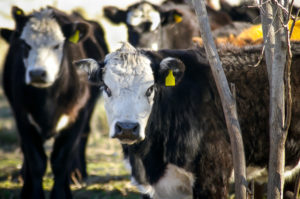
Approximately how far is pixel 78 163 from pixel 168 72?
12.1 feet

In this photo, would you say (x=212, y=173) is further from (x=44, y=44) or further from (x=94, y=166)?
(x=94, y=166)

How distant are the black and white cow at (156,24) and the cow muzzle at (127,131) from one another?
4033 mm

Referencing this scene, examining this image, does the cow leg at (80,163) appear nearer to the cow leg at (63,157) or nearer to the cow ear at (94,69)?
the cow leg at (63,157)

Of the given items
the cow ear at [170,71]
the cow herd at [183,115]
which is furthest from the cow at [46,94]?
the cow ear at [170,71]

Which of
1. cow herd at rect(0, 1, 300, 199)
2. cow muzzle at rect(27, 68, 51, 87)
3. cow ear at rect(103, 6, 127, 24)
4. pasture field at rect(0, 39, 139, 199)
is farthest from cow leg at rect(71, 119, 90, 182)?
cow herd at rect(0, 1, 300, 199)

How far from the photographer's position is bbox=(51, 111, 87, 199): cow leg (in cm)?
602

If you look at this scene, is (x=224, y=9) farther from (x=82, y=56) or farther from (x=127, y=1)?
(x=127, y=1)

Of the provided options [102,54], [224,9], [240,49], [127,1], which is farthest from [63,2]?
[240,49]

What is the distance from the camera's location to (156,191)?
4445 millimetres

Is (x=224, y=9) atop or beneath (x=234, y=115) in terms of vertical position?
atop

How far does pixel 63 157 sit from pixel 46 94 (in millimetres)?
804

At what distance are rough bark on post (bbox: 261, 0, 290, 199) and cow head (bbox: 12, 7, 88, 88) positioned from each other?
2.92 m

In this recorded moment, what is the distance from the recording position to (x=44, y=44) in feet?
19.7

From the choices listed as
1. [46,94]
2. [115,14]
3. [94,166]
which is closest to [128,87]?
[46,94]
